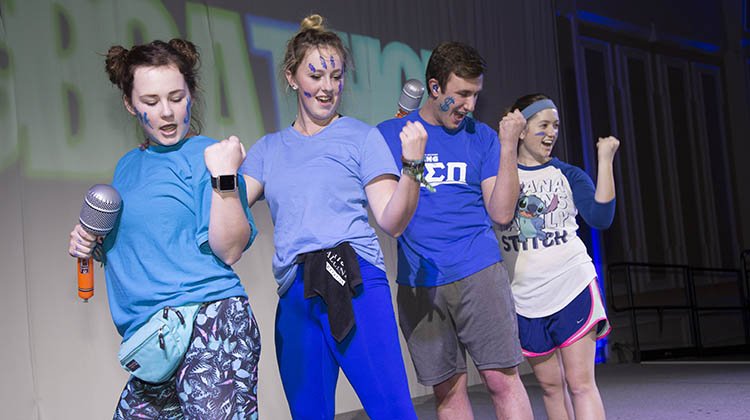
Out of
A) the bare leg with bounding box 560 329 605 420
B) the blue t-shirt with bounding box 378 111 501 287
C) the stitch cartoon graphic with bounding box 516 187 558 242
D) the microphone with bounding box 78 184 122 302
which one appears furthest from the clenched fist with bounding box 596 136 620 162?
the microphone with bounding box 78 184 122 302

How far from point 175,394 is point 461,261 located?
1103 millimetres

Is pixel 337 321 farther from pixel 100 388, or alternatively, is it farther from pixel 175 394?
pixel 100 388

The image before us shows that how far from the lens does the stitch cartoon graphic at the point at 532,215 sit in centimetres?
300

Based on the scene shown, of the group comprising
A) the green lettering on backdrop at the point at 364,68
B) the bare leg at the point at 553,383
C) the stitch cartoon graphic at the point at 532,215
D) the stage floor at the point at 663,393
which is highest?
the green lettering on backdrop at the point at 364,68

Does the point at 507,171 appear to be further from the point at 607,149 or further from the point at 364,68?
the point at 364,68

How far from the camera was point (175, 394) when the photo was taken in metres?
1.80

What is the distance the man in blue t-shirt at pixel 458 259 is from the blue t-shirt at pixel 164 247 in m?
0.98

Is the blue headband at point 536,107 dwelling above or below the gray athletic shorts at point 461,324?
above

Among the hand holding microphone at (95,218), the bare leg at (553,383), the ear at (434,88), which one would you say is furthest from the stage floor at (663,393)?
the hand holding microphone at (95,218)

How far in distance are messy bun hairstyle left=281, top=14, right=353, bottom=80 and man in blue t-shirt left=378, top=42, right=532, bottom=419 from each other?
608 mm

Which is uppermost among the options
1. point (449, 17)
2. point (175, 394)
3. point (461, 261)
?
point (449, 17)

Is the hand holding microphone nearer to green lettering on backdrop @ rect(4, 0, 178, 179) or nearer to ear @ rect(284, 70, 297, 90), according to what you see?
ear @ rect(284, 70, 297, 90)

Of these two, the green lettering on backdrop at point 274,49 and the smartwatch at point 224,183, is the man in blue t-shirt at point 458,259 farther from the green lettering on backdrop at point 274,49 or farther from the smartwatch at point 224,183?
the green lettering on backdrop at point 274,49

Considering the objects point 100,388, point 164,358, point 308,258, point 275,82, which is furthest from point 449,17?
point 164,358
